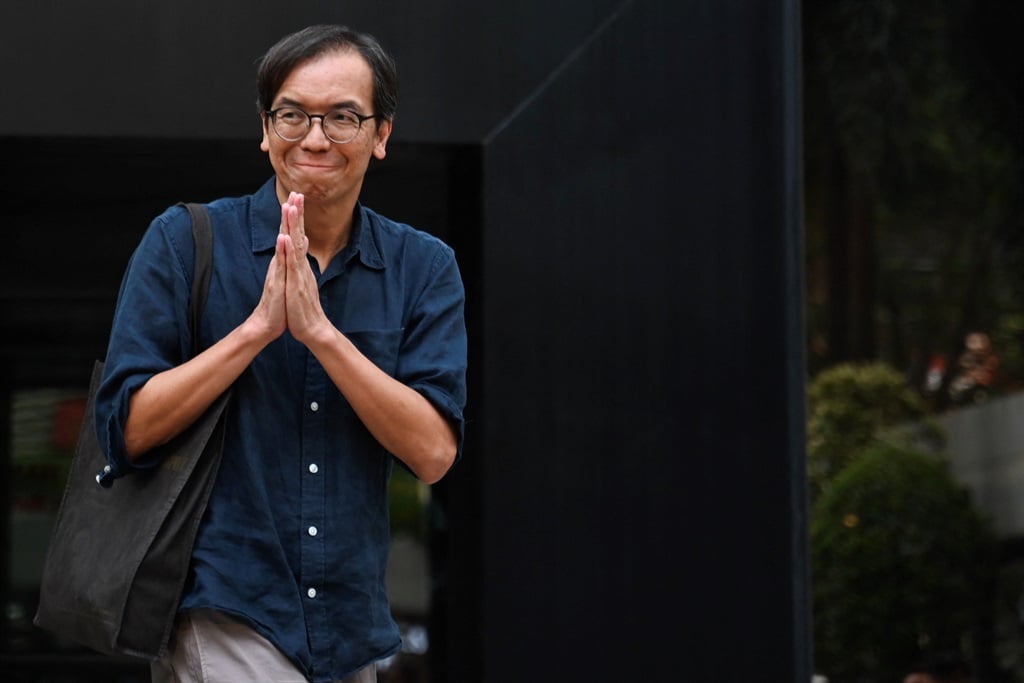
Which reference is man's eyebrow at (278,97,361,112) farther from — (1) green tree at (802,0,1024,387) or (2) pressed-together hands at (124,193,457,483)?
(1) green tree at (802,0,1024,387)

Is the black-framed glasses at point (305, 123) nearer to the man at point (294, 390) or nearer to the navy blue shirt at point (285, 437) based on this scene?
the man at point (294, 390)

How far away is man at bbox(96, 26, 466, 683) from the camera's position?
106 inches

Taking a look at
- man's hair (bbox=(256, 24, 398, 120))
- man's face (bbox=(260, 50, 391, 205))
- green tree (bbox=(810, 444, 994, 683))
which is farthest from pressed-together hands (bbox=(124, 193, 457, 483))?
green tree (bbox=(810, 444, 994, 683))

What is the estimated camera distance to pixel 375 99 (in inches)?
112

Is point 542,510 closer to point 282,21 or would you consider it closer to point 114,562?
point 282,21

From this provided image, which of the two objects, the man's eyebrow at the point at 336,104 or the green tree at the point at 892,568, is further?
the green tree at the point at 892,568

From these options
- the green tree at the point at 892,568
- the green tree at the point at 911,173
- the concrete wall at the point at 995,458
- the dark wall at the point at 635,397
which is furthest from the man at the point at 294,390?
the concrete wall at the point at 995,458

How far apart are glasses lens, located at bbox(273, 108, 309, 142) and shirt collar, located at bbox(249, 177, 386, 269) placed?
0.55 ft

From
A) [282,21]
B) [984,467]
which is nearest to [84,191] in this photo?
[282,21]

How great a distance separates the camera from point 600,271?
5391 millimetres

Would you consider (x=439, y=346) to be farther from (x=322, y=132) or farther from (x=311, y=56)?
(x=311, y=56)

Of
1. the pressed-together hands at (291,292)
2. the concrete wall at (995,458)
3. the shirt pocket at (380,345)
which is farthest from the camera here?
the concrete wall at (995,458)

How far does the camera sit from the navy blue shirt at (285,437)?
2734 millimetres

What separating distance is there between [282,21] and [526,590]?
1.90m
